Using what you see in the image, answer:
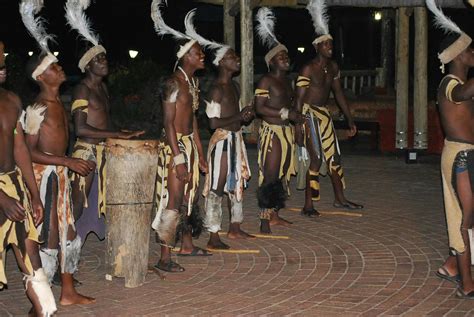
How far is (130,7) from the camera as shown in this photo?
27438mm

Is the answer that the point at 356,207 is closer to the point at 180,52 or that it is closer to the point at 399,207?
the point at 399,207

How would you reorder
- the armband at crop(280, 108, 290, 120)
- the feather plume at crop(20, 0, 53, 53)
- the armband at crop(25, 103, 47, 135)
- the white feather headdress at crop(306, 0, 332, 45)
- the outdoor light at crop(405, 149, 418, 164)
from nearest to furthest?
the armband at crop(25, 103, 47, 135), the feather plume at crop(20, 0, 53, 53), the armband at crop(280, 108, 290, 120), the white feather headdress at crop(306, 0, 332, 45), the outdoor light at crop(405, 149, 418, 164)

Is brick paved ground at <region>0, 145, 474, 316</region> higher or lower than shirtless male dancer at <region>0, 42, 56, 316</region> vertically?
lower

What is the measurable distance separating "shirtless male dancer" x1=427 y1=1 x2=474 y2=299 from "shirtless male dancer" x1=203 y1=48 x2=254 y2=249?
6.30ft

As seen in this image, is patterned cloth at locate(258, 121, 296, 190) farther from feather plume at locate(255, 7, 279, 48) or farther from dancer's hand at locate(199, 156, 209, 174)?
dancer's hand at locate(199, 156, 209, 174)

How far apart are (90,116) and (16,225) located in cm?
177

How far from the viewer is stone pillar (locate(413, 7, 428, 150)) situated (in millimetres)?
12703

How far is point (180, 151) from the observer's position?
255 inches

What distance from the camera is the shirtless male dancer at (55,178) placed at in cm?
559

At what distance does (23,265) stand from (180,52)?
246cm

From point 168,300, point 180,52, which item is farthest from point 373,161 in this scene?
point 168,300

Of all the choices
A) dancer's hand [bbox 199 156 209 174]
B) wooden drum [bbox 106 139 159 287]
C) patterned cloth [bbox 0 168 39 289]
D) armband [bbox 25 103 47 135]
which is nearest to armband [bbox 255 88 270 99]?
dancer's hand [bbox 199 156 209 174]

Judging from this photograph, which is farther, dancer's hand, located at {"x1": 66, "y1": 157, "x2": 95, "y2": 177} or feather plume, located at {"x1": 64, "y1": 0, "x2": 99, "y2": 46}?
feather plume, located at {"x1": 64, "y1": 0, "x2": 99, "y2": 46}

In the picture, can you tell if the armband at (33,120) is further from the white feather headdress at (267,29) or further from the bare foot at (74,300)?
the white feather headdress at (267,29)
